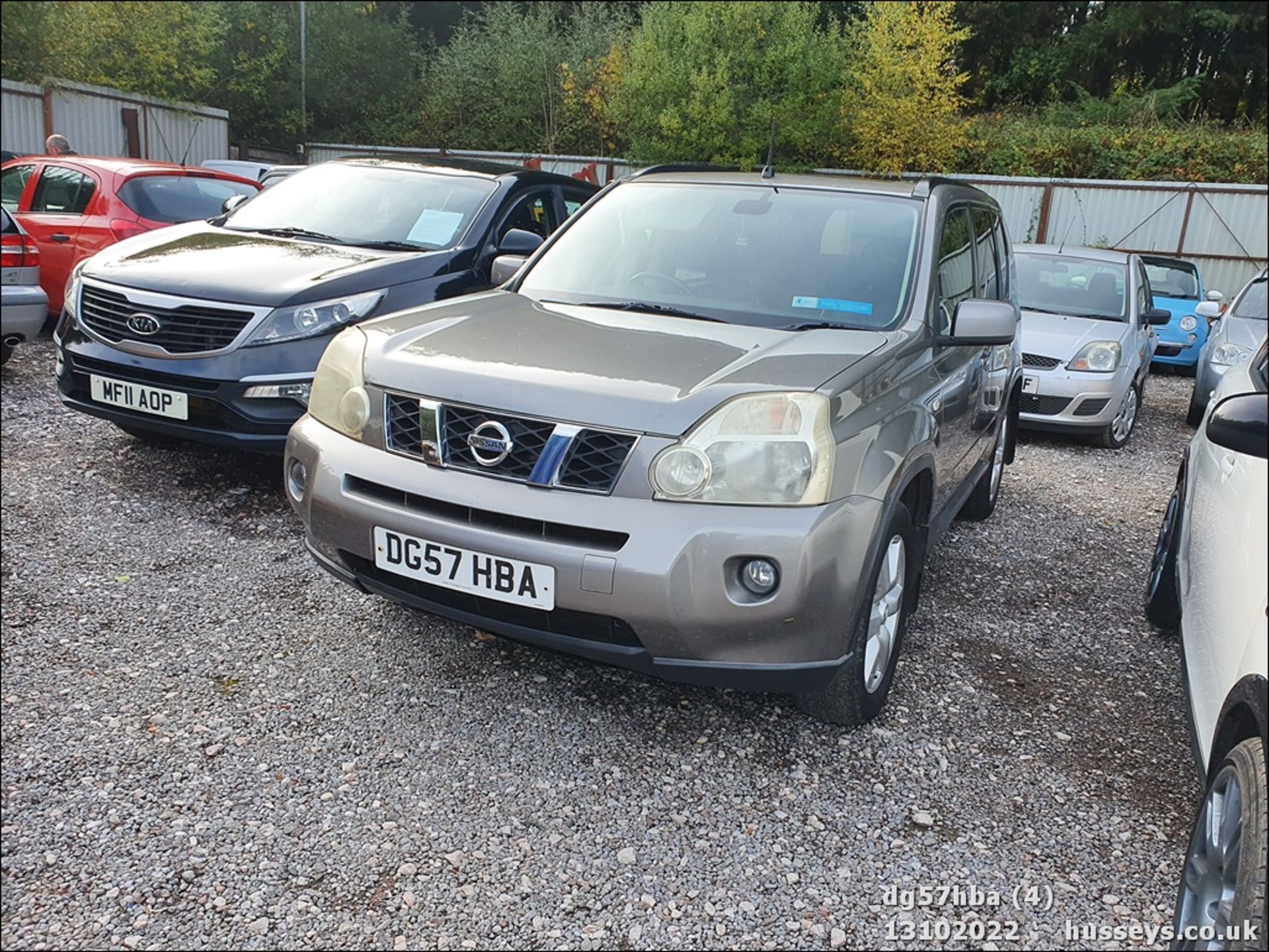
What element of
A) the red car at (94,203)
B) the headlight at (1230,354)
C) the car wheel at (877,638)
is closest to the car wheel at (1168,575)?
the car wheel at (877,638)

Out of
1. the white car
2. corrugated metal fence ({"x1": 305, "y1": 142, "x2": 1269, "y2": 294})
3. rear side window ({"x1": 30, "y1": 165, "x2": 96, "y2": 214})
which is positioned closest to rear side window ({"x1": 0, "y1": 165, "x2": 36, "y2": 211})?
rear side window ({"x1": 30, "y1": 165, "x2": 96, "y2": 214})

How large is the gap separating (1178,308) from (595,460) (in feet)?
42.1

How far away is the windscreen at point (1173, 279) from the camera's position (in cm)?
1350

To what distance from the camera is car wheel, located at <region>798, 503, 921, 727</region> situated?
2711 millimetres

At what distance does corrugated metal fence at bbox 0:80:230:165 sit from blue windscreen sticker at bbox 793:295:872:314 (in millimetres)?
17140

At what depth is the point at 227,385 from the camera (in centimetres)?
436

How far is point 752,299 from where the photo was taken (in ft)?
11.4

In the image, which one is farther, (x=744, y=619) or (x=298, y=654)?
A: (x=298, y=654)

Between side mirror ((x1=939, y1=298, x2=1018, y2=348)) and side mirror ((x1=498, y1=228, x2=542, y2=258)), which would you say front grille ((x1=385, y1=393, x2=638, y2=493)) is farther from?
side mirror ((x1=498, y1=228, x2=542, y2=258))

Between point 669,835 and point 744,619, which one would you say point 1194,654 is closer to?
point 744,619

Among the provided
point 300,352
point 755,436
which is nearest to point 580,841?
point 755,436

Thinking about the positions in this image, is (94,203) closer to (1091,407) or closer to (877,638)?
(877,638)

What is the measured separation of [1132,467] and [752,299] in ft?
16.6

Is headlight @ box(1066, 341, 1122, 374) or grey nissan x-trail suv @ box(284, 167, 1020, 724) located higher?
grey nissan x-trail suv @ box(284, 167, 1020, 724)
